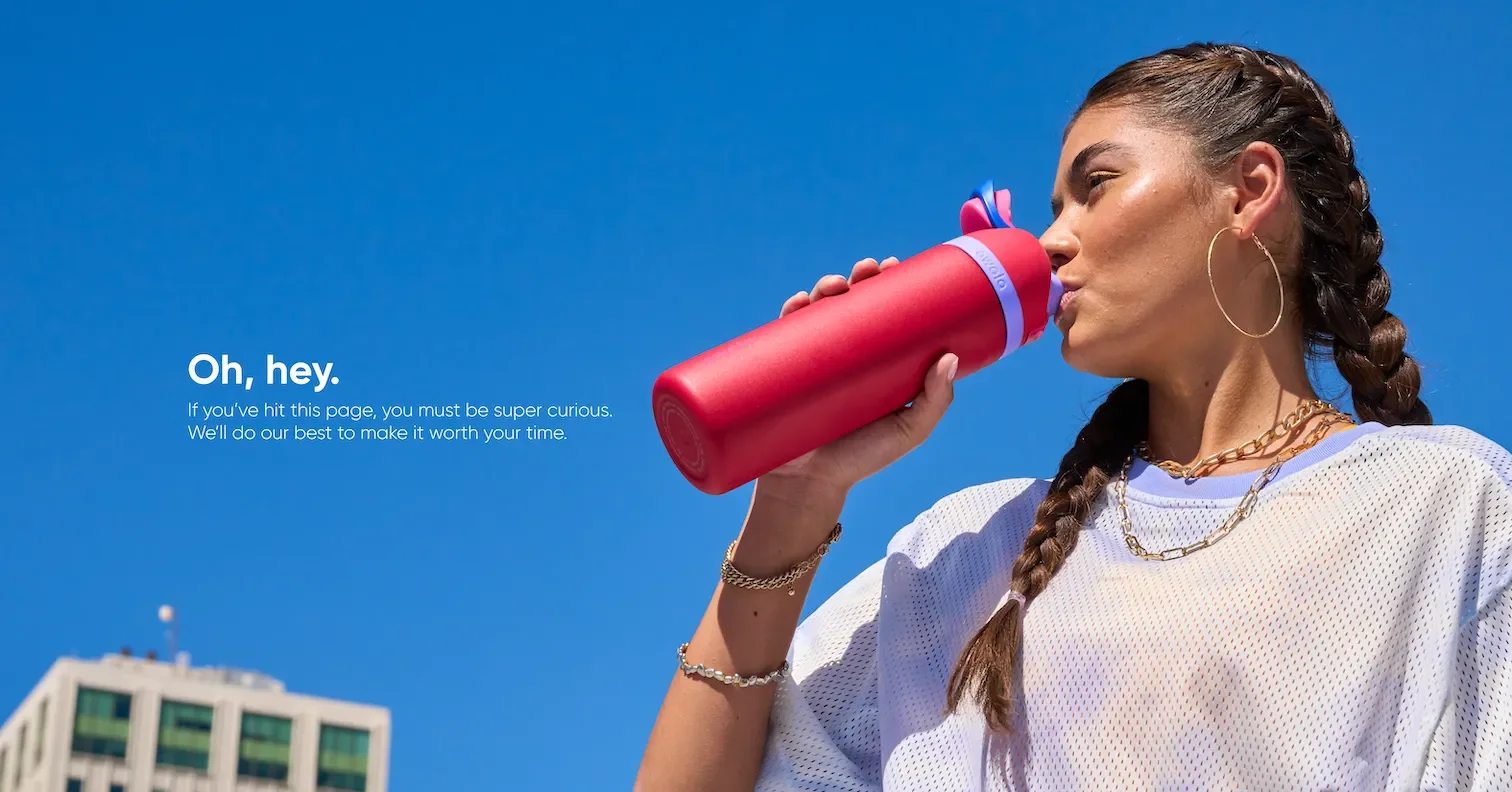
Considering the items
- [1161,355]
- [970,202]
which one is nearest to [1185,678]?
[1161,355]

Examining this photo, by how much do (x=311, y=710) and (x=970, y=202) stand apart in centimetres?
4415

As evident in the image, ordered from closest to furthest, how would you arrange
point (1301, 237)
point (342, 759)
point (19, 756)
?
point (1301, 237) → point (19, 756) → point (342, 759)

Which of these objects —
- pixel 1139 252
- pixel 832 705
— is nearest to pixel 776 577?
pixel 832 705

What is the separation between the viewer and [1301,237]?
6.89ft

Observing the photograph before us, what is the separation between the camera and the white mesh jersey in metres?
1.65

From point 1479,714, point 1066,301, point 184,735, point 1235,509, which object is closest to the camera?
point 1479,714

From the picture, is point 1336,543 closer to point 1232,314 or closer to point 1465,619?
point 1465,619

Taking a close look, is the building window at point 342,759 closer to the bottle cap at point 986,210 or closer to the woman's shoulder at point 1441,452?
the bottle cap at point 986,210

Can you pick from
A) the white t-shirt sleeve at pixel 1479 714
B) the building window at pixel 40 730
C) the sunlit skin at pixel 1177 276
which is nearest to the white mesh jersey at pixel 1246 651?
the white t-shirt sleeve at pixel 1479 714

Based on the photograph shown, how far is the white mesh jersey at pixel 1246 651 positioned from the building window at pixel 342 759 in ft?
145

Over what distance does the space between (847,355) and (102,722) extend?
1719 inches

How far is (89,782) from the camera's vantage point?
133 ft

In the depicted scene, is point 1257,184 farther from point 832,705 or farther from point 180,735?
point 180,735

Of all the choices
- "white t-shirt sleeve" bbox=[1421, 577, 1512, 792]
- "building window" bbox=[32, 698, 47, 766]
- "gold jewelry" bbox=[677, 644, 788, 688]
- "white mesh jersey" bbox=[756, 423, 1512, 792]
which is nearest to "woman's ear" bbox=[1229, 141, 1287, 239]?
"white mesh jersey" bbox=[756, 423, 1512, 792]
